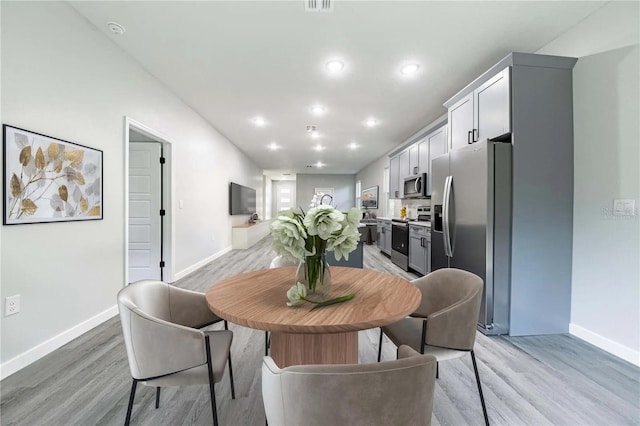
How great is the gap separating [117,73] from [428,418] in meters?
3.63

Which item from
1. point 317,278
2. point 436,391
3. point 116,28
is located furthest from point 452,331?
point 116,28

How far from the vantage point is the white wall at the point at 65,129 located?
184cm

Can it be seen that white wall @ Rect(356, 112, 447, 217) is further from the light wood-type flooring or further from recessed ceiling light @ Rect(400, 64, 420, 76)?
the light wood-type flooring

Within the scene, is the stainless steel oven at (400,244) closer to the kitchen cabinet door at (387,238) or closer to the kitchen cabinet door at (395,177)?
the kitchen cabinet door at (387,238)

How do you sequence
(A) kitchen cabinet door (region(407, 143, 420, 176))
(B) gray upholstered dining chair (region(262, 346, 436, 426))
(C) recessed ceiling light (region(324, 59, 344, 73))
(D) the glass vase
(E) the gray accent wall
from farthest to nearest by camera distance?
(E) the gray accent wall, (A) kitchen cabinet door (region(407, 143, 420, 176)), (C) recessed ceiling light (region(324, 59, 344, 73)), (D) the glass vase, (B) gray upholstered dining chair (region(262, 346, 436, 426))

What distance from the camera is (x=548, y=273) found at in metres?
2.40

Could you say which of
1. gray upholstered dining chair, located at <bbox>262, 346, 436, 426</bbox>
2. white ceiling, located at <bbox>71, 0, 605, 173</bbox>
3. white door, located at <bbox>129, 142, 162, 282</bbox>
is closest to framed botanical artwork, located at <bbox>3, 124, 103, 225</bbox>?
white ceiling, located at <bbox>71, 0, 605, 173</bbox>

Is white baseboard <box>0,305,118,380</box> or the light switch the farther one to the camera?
the light switch

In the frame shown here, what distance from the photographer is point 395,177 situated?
6.21 m

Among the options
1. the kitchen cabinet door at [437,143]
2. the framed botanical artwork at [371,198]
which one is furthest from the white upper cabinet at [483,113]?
the framed botanical artwork at [371,198]

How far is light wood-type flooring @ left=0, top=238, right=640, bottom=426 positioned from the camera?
1473mm

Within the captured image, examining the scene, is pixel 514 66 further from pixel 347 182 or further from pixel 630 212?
pixel 347 182

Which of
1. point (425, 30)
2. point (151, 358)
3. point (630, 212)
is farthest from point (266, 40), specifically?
point (630, 212)

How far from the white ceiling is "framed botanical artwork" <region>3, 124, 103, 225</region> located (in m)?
1.19
